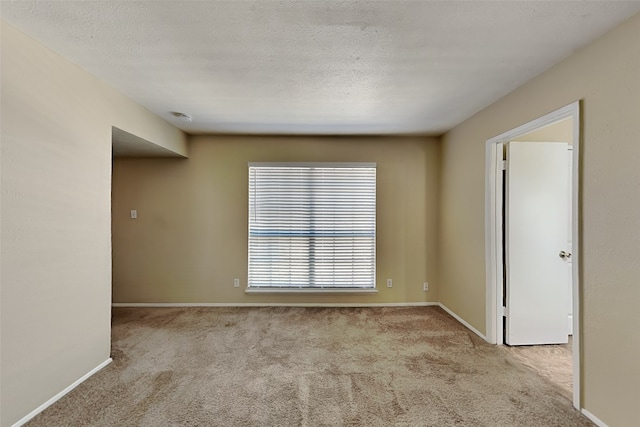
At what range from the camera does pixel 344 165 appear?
154 inches

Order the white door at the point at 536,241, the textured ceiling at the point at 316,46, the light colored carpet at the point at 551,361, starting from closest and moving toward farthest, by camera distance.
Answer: the textured ceiling at the point at 316,46
the light colored carpet at the point at 551,361
the white door at the point at 536,241

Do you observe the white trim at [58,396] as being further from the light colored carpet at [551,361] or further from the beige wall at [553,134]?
the beige wall at [553,134]

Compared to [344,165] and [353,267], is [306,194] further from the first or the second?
[353,267]

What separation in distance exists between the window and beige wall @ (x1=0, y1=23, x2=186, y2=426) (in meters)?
1.84

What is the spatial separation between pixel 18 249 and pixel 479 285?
3.86 meters

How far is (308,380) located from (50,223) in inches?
85.6

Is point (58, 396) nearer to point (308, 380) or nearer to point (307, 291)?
point (308, 380)

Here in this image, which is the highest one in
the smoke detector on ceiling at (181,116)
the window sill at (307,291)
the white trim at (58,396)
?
the smoke detector on ceiling at (181,116)

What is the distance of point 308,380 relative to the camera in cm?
219

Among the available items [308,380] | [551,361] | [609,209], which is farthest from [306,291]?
[609,209]

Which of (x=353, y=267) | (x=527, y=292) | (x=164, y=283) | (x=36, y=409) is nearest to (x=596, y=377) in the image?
(x=527, y=292)

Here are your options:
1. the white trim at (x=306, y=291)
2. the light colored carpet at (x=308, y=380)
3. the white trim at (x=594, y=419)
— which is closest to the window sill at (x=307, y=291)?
the white trim at (x=306, y=291)

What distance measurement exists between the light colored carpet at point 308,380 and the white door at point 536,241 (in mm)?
542

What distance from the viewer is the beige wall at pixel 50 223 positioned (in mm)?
1652
